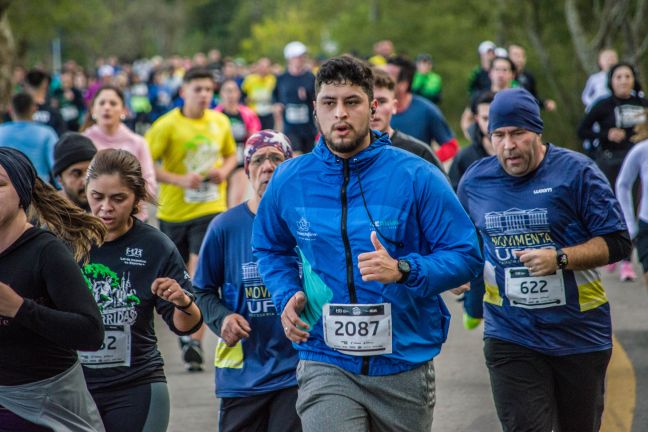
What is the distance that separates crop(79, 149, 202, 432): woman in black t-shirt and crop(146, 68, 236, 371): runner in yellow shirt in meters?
4.58

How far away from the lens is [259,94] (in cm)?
2489

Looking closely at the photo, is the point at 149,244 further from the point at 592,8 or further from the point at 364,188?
the point at 592,8

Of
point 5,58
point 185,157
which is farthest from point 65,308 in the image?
point 5,58

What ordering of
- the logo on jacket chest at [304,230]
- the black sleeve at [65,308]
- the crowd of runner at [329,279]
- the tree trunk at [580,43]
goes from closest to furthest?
the black sleeve at [65,308], the crowd of runner at [329,279], the logo on jacket chest at [304,230], the tree trunk at [580,43]

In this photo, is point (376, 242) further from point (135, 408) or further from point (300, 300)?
point (135, 408)

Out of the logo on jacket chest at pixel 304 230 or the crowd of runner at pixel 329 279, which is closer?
the crowd of runner at pixel 329 279

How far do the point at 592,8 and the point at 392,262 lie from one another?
21863 mm

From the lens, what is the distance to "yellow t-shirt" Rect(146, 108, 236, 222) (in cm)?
1020

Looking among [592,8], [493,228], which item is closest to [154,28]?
[592,8]

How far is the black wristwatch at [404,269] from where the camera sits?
14.4 ft

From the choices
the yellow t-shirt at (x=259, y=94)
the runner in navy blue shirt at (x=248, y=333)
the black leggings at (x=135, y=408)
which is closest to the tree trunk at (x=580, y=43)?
the yellow t-shirt at (x=259, y=94)

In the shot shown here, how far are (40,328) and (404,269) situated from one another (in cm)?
126

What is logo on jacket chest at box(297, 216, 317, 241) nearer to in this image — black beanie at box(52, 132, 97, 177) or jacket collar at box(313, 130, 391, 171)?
jacket collar at box(313, 130, 391, 171)

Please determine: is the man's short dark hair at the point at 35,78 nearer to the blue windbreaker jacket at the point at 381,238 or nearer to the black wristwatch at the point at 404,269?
the blue windbreaker jacket at the point at 381,238
